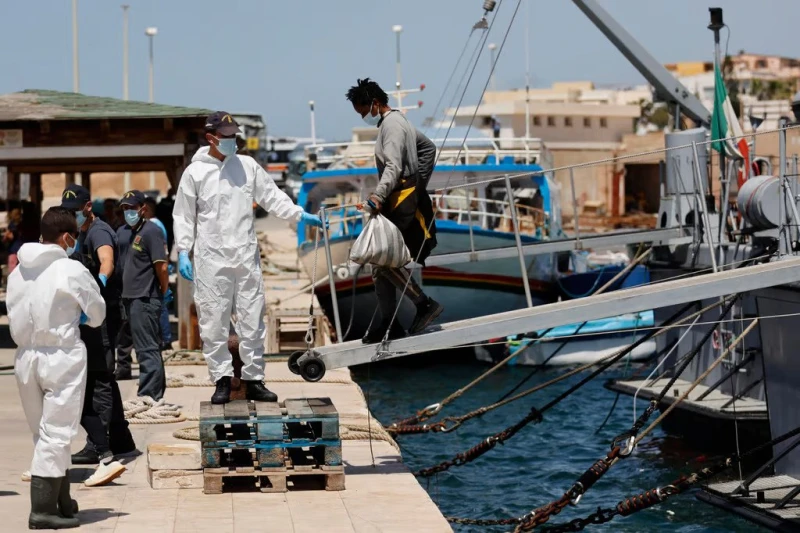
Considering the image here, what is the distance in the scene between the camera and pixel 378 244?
8.50 metres

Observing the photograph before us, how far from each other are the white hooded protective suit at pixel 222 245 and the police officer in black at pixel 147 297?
6.67 feet

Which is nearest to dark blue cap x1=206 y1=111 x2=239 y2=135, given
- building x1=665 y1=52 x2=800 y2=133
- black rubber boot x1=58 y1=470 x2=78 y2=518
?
black rubber boot x1=58 y1=470 x2=78 y2=518

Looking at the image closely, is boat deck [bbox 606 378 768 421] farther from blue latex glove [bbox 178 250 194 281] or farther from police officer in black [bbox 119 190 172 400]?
blue latex glove [bbox 178 250 194 281]

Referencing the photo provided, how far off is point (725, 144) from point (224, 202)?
330 inches

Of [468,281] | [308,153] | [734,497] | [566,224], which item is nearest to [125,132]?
[734,497]

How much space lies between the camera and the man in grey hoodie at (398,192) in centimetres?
866

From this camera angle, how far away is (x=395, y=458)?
30.2ft

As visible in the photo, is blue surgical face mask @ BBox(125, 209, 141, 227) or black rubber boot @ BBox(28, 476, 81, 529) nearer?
black rubber boot @ BBox(28, 476, 81, 529)

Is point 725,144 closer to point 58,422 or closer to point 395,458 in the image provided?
point 395,458

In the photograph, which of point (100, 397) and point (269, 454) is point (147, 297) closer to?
point (100, 397)

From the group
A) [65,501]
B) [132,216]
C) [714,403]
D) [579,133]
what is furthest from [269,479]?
[579,133]

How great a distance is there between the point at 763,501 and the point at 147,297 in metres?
5.63

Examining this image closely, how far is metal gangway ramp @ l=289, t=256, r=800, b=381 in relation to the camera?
29.2ft

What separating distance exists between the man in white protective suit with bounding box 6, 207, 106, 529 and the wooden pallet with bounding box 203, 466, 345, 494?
108cm
